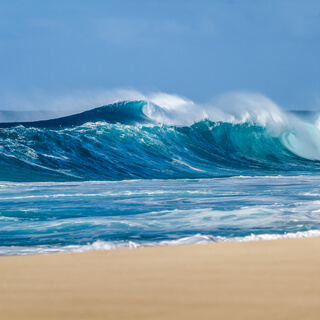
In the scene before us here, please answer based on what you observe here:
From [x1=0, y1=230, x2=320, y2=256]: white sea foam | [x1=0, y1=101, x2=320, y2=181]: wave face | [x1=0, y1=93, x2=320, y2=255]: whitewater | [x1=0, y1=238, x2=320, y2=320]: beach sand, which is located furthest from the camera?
[x1=0, y1=101, x2=320, y2=181]: wave face

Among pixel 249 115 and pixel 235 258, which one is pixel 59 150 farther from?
pixel 235 258

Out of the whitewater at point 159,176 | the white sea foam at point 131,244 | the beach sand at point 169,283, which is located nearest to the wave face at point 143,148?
the whitewater at point 159,176

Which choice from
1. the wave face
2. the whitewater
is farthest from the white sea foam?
the wave face

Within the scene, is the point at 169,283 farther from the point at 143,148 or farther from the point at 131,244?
the point at 143,148

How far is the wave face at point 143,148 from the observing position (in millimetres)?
13258

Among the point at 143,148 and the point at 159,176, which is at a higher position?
the point at 143,148

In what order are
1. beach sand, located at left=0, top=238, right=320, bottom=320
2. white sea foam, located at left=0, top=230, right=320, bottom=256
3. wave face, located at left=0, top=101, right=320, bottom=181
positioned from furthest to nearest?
wave face, located at left=0, top=101, right=320, bottom=181 → white sea foam, located at left=0, top=230, right=320, bottom=256 → beach sand, located at left=0, top=238, right=320, bottom=320

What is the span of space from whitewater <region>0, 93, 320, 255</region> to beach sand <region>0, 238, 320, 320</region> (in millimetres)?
473

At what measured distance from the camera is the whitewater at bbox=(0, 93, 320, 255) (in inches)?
175

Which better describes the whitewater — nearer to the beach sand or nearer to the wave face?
the wave face

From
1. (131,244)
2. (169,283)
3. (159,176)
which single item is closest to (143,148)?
(159,176)

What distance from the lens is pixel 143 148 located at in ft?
54.6

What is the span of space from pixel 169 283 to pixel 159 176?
1042cm

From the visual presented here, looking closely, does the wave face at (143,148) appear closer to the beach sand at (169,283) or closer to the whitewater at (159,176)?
the whitewater at (159,176)
